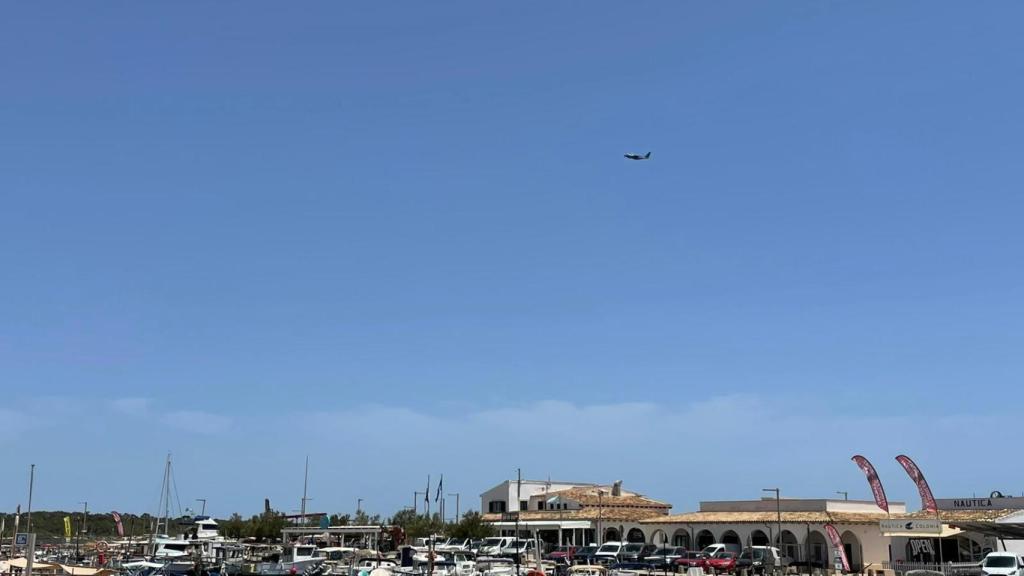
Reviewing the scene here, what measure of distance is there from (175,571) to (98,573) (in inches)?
166

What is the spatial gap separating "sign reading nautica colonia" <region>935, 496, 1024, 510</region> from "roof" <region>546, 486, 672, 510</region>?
2707 centimetres

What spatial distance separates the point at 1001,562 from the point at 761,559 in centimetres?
1654

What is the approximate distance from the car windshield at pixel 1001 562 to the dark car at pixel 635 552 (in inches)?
811

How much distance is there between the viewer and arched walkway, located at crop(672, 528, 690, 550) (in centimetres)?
7838

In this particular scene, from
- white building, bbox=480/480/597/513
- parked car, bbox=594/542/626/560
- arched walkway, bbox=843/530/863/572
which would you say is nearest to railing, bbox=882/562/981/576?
arched walkway, bbox=843/530/863/572

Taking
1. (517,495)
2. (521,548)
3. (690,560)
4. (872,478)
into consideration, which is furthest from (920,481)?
(517,495)

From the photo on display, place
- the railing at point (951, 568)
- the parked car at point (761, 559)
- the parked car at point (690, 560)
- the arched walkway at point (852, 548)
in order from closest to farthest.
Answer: the railing at point (951, 568) → the parked car at point (690, 560) → the parked car at point (761, 559) → the arched walkway at point (852, 548)

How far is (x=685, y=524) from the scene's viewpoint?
77812 mm

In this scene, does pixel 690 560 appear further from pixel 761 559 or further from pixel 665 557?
pixel 761 559

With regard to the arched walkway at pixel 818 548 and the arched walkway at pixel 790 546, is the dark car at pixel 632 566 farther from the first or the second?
the arched walkway at pixel 818 548

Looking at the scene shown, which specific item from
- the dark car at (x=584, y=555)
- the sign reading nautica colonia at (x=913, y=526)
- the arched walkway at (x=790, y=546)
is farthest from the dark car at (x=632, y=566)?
the sign reading nautica colonia at (x=913, y=526)

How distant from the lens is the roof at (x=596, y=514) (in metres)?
84.7

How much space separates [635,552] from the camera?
2744 inches

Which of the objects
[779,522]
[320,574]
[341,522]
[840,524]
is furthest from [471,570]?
[341,522]
